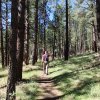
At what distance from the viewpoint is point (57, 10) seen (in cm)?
6844

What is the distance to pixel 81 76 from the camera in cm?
2036

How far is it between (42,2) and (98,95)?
40.5 m

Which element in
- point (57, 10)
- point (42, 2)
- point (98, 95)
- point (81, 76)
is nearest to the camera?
point (98, 95)

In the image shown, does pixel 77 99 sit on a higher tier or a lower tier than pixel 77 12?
lower

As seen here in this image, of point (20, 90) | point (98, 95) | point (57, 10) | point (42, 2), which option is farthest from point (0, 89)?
point (57, 10)

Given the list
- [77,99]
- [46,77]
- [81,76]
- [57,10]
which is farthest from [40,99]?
[57,10]

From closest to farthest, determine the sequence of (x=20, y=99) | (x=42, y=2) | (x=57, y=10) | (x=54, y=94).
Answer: (x=20, y=99), (x=54, y=94), (x=42, y=2), (x=57, y=10)

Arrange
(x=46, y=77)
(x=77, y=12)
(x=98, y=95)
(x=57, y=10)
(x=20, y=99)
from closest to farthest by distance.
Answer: (x=98, y=95), (x=20, y=99), (x=46, y=77), (x=77, y=12), (x=57, y=10)

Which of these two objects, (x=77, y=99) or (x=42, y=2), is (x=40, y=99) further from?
(x=42, y=2)

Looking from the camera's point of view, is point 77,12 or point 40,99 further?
point 77,12

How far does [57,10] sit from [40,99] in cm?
5348

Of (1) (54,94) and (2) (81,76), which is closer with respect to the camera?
(1) (54,94)

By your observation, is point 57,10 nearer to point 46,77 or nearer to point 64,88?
point 46,77

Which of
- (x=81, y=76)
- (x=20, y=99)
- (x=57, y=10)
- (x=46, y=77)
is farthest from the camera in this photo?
(x=57, y=10)
